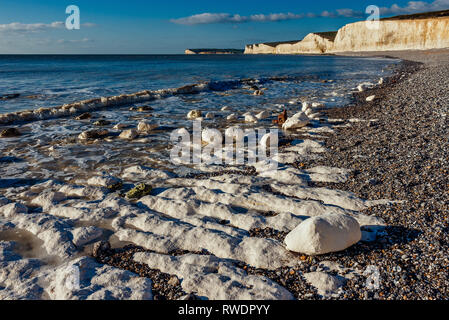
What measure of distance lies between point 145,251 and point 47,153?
5.36m

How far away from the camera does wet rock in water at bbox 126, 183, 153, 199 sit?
498cm

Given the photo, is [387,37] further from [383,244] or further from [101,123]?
[383,244]

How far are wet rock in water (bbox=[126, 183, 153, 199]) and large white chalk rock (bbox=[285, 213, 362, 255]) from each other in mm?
2826

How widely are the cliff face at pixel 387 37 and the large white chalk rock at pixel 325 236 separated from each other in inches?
2984

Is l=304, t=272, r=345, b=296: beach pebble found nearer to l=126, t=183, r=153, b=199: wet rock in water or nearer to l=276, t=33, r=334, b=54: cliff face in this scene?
l=126, t=183, r=153, b=199: wet rock in water

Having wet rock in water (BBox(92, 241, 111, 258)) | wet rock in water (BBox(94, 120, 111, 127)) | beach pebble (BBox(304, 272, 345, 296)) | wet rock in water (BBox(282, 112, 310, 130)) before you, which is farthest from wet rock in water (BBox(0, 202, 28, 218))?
wet rock in water (BBox(282, 112, 310, 130))

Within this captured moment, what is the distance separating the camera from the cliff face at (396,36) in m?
60.7

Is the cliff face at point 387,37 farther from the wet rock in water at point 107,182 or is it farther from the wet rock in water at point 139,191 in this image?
the wet rock in water at point 107,182

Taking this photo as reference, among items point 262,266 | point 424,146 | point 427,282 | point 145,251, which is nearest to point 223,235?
point 262,266

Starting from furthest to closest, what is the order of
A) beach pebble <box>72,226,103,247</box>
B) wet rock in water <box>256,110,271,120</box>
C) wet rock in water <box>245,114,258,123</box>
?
wet rock in water <box>256,110,271,120</box> < wet rock in water <box>245,114,258,123</box> < beach pebble <box>72,226,103,247</box>

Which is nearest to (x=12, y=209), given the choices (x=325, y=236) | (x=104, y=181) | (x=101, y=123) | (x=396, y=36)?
(x=104, y=181)

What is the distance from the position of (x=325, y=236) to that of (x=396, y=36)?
89.1 m

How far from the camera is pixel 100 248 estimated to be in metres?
3.61
